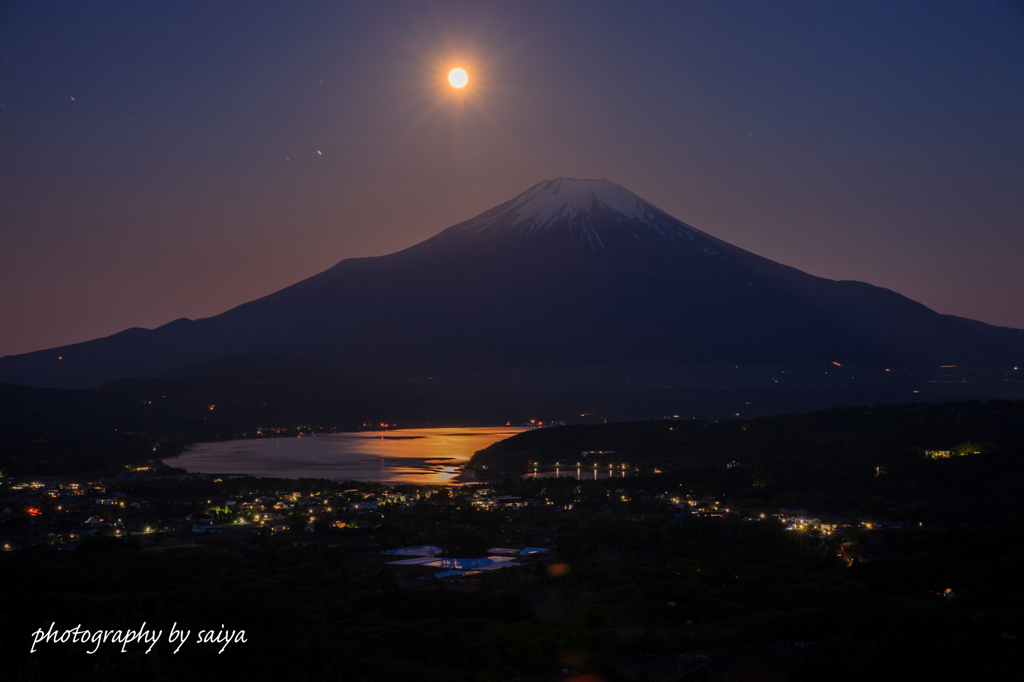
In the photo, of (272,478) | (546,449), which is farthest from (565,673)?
(546,449)

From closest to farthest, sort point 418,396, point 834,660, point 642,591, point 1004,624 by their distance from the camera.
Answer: point 834,660, point 1004,624, point 642,591, point 418,396

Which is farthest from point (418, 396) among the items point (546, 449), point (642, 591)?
point (642, 591)

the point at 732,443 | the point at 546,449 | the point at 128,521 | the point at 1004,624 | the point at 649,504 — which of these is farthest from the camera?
the point at 546,449

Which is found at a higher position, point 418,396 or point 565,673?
point 418,396

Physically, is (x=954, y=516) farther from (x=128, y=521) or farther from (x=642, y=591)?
(x=128, y=521)

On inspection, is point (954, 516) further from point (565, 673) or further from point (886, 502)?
point (565, 673)

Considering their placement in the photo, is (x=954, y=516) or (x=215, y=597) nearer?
(x=215, y=597)
